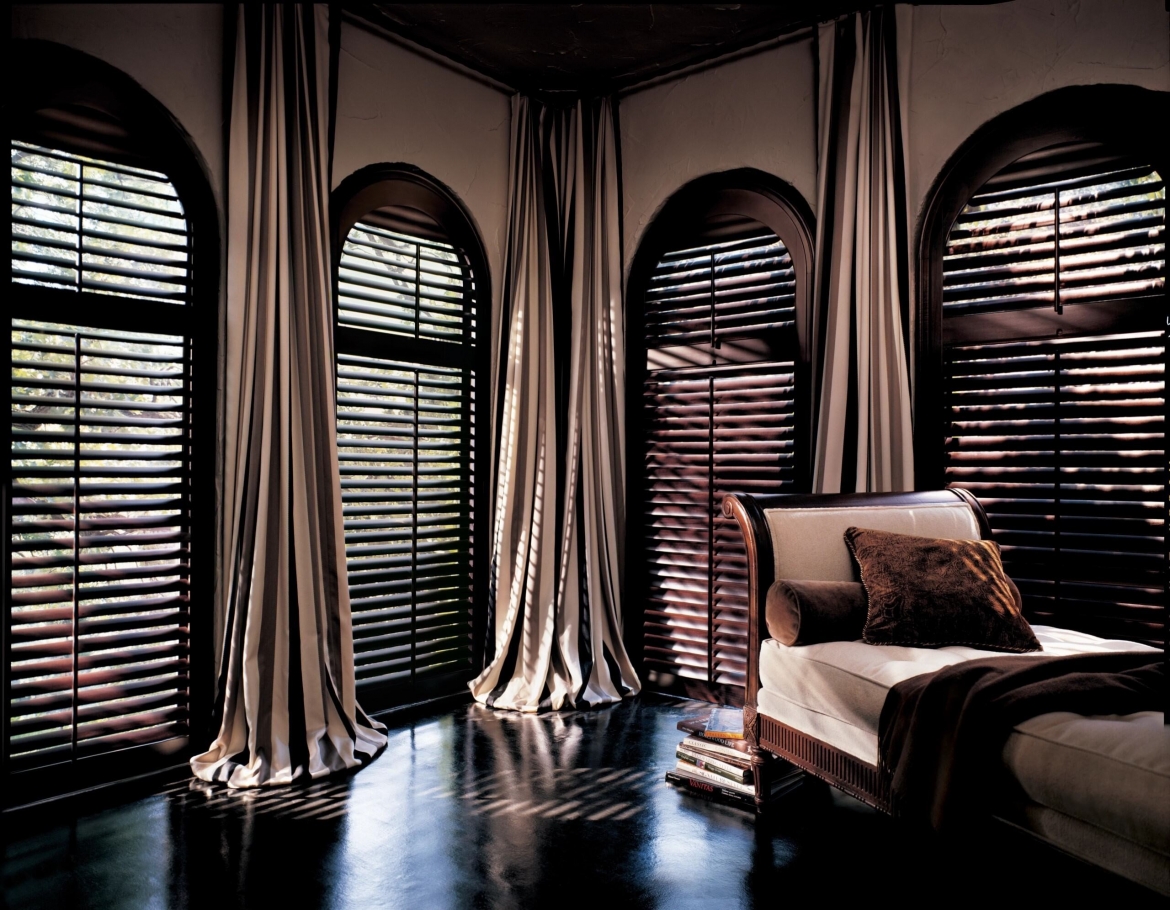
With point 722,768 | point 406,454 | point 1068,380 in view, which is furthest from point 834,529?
point 406,454

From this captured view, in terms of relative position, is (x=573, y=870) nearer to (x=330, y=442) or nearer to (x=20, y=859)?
(x=20, y=859)

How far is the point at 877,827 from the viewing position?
254cm

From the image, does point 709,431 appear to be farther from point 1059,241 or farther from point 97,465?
point 97,465

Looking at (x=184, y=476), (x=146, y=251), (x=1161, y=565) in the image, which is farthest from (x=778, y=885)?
(x=146, y=251)

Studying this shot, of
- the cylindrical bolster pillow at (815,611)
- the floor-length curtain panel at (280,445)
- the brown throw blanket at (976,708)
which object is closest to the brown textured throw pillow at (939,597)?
the cylindrical bolster pillow at (815,611)

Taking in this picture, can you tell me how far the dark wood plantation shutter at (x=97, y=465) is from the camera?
261 centimetres

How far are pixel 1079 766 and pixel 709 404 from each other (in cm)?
242

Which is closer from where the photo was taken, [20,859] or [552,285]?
[20,859]

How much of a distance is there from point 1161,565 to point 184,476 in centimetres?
327

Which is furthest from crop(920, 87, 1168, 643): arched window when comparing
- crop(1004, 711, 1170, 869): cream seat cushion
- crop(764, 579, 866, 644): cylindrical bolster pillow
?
crop(1004, 711, 1170, 869): cream seat cushion

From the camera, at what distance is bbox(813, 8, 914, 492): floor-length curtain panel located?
3344 mm

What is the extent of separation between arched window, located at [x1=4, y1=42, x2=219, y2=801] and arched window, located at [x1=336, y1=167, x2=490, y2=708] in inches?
24.7

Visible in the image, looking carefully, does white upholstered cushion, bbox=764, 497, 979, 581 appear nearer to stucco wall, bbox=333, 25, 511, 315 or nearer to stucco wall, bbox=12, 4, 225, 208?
stucco wall, bbox=333, 25, 511, 315

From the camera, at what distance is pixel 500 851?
2377 mm
